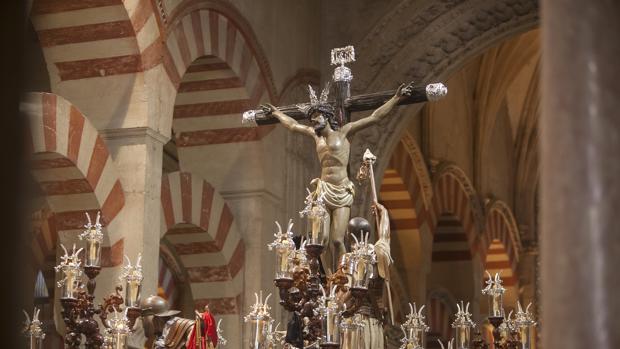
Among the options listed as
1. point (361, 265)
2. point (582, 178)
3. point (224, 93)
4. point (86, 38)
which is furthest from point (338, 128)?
point (582, 178)

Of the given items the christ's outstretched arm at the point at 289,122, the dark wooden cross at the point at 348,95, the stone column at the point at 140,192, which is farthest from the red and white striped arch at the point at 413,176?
the dark wooden cross at the point at 348,95

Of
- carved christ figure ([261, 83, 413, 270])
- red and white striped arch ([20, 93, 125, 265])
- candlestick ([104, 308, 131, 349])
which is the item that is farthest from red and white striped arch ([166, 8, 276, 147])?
candlestick ([104, 308, 131, 349])

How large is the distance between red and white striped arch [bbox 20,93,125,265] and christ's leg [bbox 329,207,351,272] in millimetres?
1798

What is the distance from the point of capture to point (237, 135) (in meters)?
8.98

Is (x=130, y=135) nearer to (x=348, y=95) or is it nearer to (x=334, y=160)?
(x=348, y=95)

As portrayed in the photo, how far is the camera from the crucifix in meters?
5.84

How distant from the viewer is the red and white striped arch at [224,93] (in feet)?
28.7

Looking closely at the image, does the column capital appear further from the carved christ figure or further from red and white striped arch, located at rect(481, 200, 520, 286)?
red and white striped arch, located at rect(481, 200, 520, 286)

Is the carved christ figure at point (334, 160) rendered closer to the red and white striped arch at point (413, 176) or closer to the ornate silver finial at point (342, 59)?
the ornate silver finial at point (342, 59)

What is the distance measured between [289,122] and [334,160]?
1.62ft

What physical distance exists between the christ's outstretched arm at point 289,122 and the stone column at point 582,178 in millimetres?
4479

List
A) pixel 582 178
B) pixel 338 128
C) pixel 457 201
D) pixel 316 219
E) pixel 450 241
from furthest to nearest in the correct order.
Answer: pixel 450 241, pixel 457 201, pixel 338 128, pixel 316 219, pixel 582 178

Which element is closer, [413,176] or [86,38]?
[86,38]

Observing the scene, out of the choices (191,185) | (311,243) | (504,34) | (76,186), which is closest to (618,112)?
(311,243)
